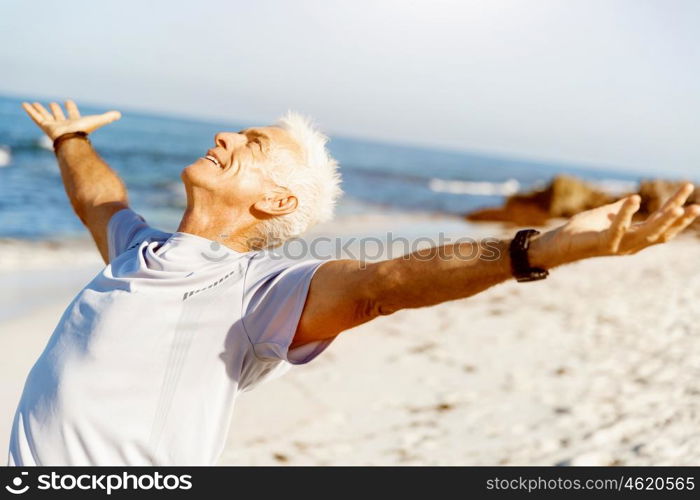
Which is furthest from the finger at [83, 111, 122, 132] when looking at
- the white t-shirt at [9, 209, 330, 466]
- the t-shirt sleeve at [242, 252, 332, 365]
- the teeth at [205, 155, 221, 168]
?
the t-shirt sleeve at [242, 252, 332, 365]

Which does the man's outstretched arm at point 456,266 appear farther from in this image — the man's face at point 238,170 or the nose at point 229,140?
the nose at point 229,140

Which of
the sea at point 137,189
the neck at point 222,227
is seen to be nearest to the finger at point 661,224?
the neck at point 222,227

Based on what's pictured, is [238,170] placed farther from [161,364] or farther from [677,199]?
[677,199]

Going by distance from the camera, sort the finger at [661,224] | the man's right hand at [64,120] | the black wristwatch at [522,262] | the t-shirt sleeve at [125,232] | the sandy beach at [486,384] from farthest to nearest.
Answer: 1. the sandy beach at [486,384]
2. the man's right hand at [64,120]
3. the t-shirt sleeve at [125,232]
4. the black wristwatch at [522,262]
5. the finger at [661,224]

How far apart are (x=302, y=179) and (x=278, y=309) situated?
0.63m

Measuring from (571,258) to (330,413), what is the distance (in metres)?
3.74

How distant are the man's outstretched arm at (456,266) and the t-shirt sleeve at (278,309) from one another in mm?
31

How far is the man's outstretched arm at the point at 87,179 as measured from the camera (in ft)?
9.64

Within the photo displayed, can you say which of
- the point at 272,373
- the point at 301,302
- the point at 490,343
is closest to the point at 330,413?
the point at 490,343

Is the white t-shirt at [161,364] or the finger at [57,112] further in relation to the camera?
the finger at [57,112]

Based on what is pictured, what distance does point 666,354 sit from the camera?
6.04 metres

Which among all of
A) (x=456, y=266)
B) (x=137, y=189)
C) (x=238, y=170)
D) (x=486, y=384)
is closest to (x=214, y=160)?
(x=238, y=170)

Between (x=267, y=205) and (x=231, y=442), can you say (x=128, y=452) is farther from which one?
(x=231, y=442)

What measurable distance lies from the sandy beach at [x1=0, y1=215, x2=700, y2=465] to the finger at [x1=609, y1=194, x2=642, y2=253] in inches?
115
